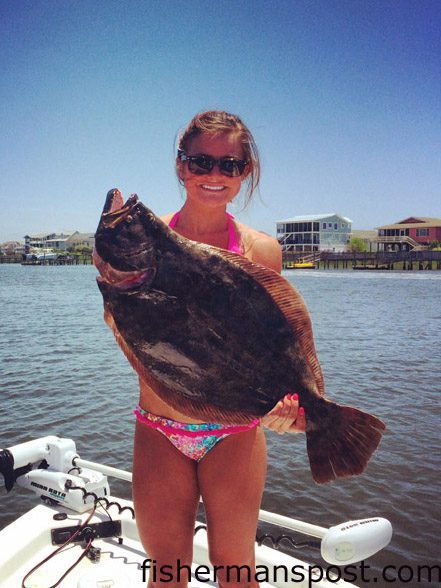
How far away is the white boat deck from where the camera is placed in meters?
4.29

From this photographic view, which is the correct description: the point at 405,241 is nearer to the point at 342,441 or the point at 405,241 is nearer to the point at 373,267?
the point at 373,267

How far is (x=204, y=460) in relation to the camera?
2.87 meters

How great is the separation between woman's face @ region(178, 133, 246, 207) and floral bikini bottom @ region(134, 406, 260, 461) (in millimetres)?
1226

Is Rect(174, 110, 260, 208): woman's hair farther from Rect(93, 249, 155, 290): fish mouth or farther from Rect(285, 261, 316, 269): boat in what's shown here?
Rect(285, 261, 316, 269): boat

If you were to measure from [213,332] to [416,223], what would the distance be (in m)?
106

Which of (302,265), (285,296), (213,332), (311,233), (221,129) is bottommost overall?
(302,265)

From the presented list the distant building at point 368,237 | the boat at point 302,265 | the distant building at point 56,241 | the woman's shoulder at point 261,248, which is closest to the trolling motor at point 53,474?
the woman's shoulder at point 261,248

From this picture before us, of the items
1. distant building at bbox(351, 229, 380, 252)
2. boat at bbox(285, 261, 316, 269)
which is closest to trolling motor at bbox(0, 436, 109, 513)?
boat at bbox(285, 261, 316, 269)

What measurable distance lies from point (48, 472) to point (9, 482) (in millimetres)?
477

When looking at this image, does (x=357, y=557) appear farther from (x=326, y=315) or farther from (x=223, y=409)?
(x=326, y=315)

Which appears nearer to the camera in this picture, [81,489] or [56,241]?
[81,489]

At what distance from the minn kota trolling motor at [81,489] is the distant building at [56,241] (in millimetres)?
157827

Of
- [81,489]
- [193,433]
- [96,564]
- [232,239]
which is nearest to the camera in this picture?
[193,433]

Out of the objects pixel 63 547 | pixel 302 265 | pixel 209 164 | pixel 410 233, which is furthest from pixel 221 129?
pixel 410 233
